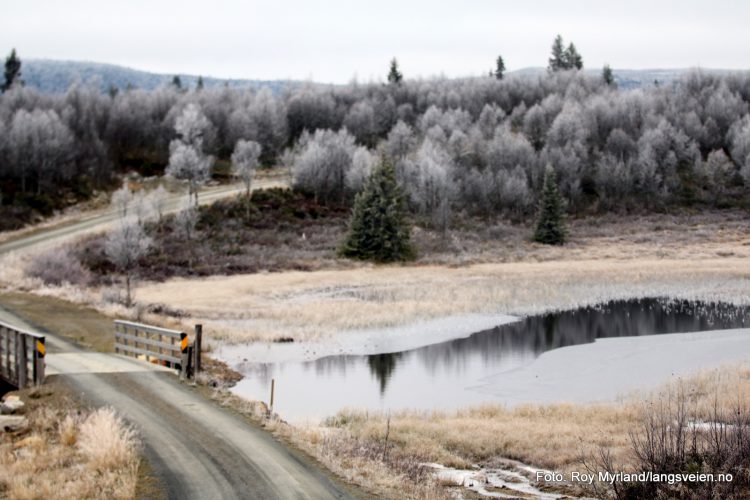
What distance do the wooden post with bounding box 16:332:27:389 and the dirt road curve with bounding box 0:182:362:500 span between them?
A: 945 millimetres

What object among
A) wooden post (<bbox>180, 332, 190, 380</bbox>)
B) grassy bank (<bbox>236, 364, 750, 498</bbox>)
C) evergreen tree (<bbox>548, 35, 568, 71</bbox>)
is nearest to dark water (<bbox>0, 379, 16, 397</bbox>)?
wooden post (<bbox>180, 332, 190, 380</bbox>)

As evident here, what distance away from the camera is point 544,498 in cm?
1498

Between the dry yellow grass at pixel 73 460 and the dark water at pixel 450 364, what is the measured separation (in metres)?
7.55

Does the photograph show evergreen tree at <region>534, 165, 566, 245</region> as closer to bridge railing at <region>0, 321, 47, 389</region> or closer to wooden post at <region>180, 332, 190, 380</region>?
wooden post at <region>180, 332, 190, 380</region>

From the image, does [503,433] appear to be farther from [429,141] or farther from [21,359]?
[429,141]

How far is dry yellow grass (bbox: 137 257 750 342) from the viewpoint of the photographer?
132ft

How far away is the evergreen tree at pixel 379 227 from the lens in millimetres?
64812

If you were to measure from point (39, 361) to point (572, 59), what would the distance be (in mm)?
166493

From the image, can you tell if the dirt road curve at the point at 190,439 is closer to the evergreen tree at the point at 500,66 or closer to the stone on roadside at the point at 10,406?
the stone on roadside at the point at 10,406

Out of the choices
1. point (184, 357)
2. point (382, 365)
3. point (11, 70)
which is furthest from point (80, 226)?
point (11, 70)

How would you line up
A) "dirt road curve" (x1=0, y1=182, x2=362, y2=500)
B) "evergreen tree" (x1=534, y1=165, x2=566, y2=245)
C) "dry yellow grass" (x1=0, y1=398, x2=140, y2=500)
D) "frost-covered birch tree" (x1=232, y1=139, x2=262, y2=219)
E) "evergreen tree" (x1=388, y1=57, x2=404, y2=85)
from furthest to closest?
"evergreen tree" (x1=388, y1=57, x2=404, y2=85) < "frost-covered birch tree" (x1=232, y1=139, x2=262, y2=219) < "evergreen tree" (x1=534, y1=165, x2=566, y2=245) < "dirt road curve" (x1=0, y1=182, x2=362, y2=500) < "dry yellow grass" (x1=0, y1=398, x2=140, y2=500)

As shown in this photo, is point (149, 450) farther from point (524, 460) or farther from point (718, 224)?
point (718, 224)

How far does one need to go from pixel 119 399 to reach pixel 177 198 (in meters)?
62.6

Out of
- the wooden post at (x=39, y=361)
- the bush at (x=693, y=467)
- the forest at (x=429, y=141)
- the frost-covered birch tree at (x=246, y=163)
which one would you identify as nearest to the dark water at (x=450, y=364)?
the wooden post at (x=39, y=361)
